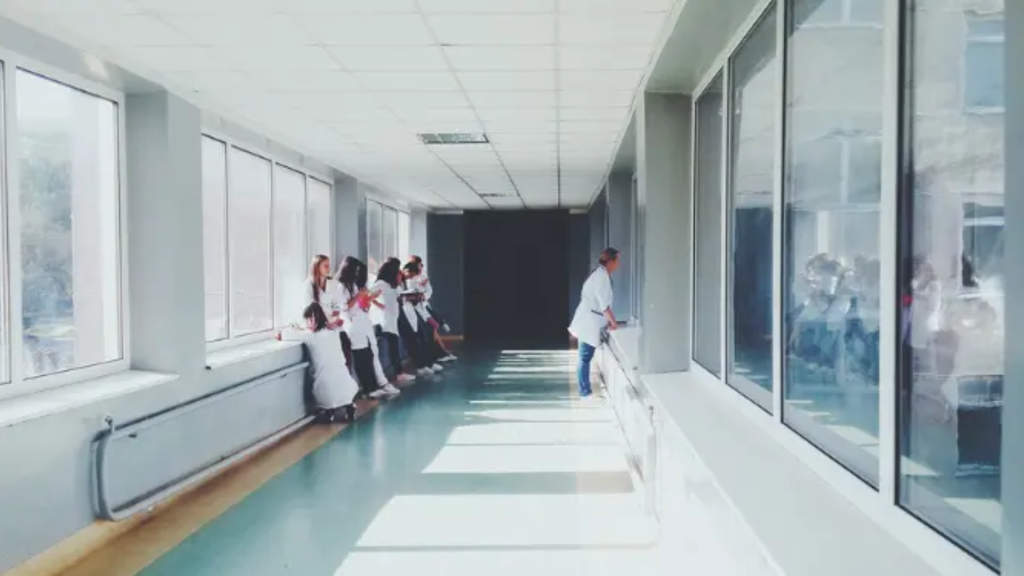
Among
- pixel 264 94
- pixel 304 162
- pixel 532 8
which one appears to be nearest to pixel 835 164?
pixel 532 8

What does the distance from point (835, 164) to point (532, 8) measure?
1710 millimetres

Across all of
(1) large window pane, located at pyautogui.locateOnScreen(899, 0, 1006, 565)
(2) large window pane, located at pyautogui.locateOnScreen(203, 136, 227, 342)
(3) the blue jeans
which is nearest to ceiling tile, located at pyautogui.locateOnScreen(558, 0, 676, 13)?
(1) large window pane, located at pyautogui.locateOnScreen(899, 0, 1006, 565)

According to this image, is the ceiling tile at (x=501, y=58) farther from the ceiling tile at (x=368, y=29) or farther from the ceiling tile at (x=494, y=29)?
the ceiling tile at (x=368, y=29)

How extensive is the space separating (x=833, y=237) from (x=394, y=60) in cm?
289

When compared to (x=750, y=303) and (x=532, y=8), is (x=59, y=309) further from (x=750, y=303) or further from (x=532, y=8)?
(x=750, y=303)

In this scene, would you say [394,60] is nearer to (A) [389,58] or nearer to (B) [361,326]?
(A) [389,58]

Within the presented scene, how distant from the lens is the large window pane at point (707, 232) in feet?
16.7

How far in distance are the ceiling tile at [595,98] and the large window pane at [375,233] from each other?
21.8 feet

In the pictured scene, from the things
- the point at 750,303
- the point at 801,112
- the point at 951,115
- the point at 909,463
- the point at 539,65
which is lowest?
the point at 909,463

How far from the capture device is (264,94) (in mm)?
5801

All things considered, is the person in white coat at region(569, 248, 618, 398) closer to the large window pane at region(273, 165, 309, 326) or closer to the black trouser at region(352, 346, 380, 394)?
the black trouser at region(352, 346, 380, 394)

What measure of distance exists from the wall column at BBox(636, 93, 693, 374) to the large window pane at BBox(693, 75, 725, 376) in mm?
138

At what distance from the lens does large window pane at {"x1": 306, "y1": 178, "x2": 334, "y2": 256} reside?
32.0ft

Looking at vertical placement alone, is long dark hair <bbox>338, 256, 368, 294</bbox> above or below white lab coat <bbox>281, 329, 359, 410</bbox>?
above
